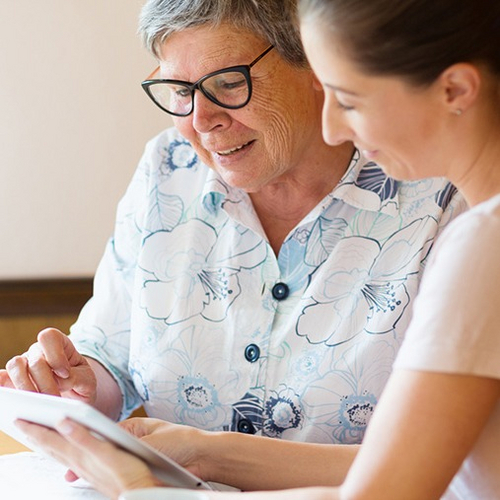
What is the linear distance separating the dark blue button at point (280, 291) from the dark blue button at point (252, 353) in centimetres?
11

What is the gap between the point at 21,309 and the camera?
2717mm

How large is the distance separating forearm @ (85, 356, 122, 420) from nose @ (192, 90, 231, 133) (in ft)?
1.85

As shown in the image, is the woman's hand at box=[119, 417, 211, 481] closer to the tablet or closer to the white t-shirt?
the tablet

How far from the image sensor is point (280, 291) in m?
1.78

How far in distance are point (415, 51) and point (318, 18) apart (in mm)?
124

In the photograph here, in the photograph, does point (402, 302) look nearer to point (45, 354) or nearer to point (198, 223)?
point (198, 223)

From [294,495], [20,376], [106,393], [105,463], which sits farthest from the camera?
[106,393]

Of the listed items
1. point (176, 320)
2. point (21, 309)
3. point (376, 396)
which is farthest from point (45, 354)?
point (21, 309)

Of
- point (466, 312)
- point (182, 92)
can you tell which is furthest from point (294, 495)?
point (182, 92)

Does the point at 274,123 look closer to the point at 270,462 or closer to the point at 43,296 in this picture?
the point at 270,462

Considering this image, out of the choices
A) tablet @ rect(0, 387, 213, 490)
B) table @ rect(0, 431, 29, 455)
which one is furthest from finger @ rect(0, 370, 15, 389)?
tablet @ rect(0, 387, 213, 490)

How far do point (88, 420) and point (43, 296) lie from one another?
5.34ft

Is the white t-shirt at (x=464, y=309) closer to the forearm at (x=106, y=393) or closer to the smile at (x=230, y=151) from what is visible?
the smile at (x=230, y=151)

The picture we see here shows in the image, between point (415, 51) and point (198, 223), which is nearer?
point (415, 51)
